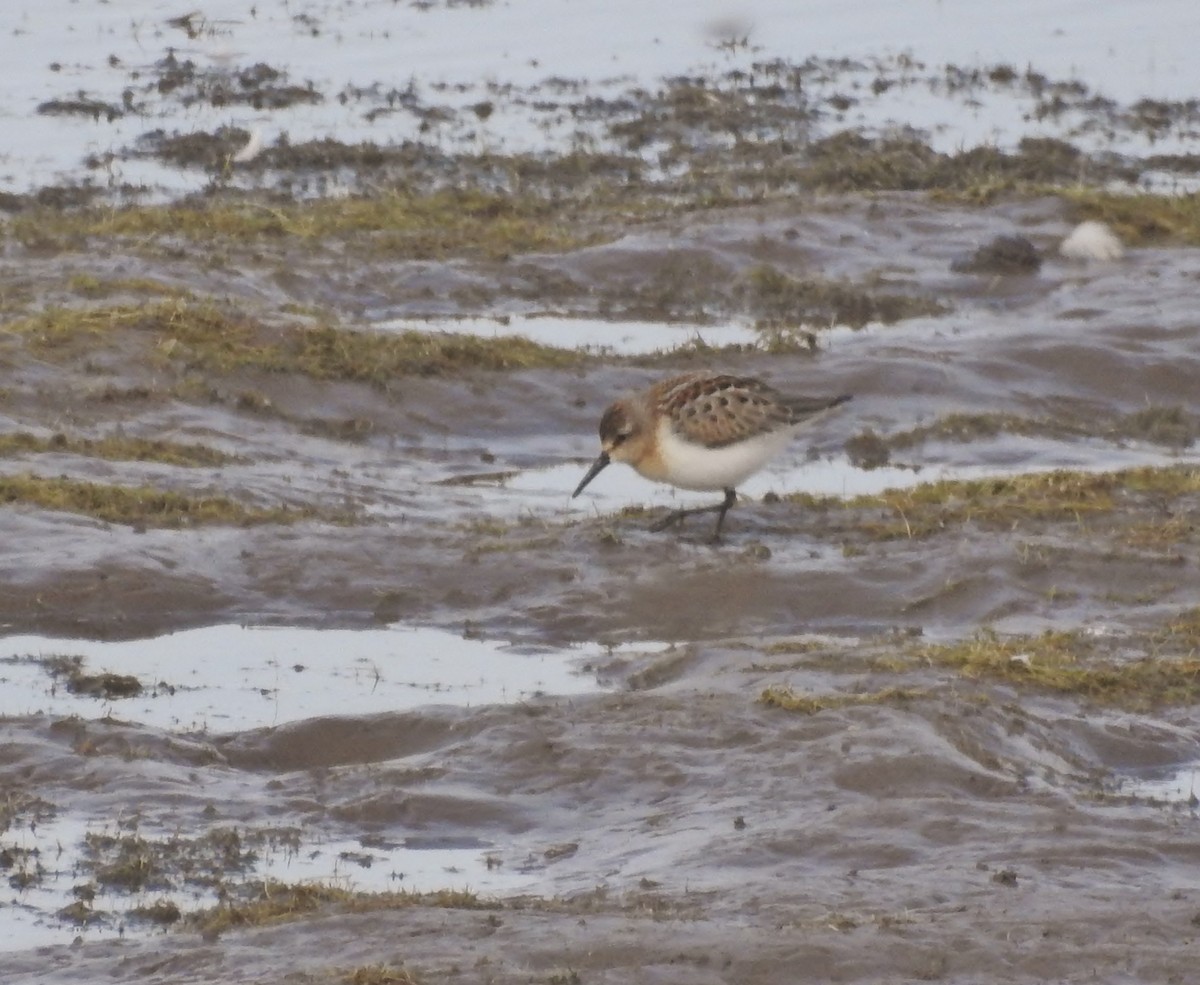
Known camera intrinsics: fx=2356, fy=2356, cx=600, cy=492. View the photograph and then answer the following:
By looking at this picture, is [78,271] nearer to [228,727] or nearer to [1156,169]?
[228,727]

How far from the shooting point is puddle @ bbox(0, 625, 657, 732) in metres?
9.45

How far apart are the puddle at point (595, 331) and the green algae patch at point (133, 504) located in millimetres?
3954

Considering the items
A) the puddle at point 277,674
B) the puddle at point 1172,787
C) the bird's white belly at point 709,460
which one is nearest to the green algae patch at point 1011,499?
the bird's white belly at point 709,460

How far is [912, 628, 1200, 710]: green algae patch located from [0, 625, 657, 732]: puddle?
158 cm

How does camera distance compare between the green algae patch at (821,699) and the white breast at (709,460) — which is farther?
the white breast at (709,460)

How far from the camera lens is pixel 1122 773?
881 centimetres

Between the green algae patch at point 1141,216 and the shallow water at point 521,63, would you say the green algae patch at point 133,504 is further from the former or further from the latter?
the green algae patch at point 1141,216

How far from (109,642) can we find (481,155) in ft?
37.9

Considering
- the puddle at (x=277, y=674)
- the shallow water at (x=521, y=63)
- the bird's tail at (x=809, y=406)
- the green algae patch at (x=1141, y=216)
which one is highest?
the shallow water at (x=521, y=63)

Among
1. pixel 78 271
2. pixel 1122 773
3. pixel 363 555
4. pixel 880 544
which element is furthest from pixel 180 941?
pixel 78 271

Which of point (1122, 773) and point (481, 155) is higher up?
point (481, 155)

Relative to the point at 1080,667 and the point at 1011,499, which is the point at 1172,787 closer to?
the point at 1080,667

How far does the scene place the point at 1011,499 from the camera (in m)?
12.1

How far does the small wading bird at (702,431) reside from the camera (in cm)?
1178
